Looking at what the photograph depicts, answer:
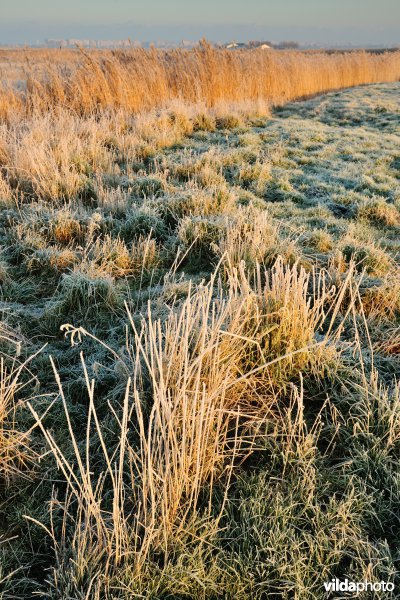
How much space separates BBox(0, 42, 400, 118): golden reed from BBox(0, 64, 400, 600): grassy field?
410cm

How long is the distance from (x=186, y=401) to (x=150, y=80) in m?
9.89

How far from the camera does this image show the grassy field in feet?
5.38

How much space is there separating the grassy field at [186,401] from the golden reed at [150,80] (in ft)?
13.5

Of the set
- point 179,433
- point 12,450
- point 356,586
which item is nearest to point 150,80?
point 12,450

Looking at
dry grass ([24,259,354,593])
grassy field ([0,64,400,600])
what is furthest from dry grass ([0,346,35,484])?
dry grass ([24,259,354,593])

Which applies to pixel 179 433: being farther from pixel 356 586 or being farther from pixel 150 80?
pixel 150 80

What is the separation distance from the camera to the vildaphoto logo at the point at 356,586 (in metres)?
1.59

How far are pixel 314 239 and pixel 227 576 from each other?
344 cm

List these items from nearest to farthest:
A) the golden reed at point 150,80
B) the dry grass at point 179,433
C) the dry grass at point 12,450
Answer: the dry grass at point 179,433
the dry grass at point 12,450
the golden reed at point 150,80

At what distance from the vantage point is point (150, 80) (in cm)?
1009

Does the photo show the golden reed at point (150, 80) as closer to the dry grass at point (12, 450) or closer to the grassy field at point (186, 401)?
the grassy field at point (186, 401)

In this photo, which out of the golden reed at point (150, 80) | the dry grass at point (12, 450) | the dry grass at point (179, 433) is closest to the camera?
the dry grass at point (179, 433)

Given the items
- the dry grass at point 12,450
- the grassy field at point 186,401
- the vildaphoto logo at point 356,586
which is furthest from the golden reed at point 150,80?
the vildaphoto logo at point 356,586

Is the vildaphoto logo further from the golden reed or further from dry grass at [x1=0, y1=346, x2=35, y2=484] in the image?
the golden reed
